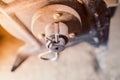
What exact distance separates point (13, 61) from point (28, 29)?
0.23 m

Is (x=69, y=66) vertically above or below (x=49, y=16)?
below

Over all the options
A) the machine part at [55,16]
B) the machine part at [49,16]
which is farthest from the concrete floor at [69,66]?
the machine part at [55,16]

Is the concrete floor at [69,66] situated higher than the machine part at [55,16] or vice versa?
the machine part at [55,16]

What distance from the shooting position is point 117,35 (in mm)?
1064

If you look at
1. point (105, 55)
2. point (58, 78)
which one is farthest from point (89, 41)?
point (58, 78)

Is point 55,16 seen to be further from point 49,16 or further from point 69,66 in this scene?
point 69,66

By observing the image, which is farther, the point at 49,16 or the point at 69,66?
the point at 69,66

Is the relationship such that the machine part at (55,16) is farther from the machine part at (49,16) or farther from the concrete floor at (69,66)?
the concrete floor at (69,66)

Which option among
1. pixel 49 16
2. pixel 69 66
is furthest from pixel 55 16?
pixel 69 66

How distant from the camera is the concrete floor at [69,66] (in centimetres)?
102

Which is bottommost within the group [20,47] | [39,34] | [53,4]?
[20,47]

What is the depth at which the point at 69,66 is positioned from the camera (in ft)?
3.43

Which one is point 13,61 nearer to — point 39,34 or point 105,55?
point 39,34

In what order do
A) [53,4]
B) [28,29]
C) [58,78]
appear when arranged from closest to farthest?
1. [53,4]
2. [28,29]
3. [58,78]
